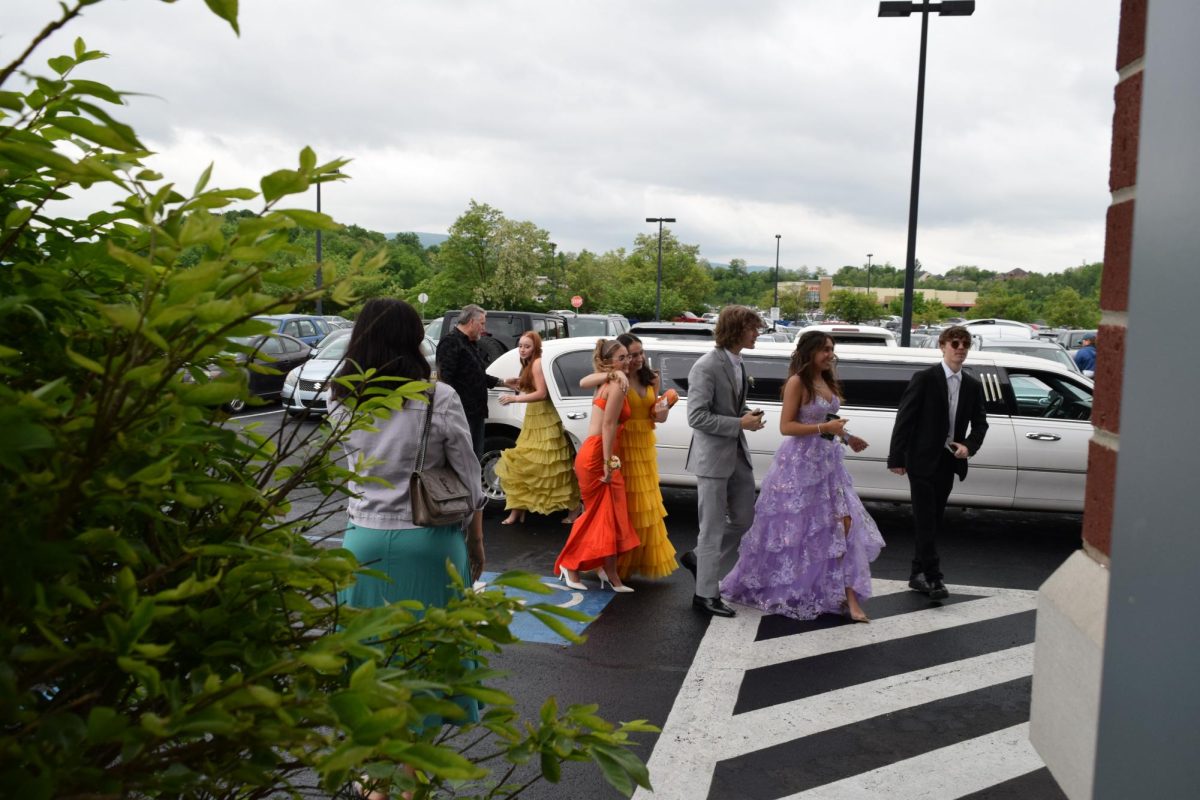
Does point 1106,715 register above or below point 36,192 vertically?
below

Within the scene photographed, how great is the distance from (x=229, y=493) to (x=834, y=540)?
19.5 feet

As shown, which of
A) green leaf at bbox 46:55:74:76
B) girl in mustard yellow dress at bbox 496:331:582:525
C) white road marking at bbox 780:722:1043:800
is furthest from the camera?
girl in mustard yellow dress at bbox 496:331:582:525

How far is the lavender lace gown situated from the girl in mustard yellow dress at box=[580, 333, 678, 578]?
0.89m

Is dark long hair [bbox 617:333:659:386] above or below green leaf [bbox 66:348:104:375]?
below

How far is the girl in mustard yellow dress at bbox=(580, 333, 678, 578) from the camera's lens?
750cm

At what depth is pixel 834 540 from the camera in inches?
261

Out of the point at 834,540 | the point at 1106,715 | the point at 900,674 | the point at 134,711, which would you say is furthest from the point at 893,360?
the point at 134,711

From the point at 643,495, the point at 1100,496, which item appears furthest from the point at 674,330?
the point at 1100,496

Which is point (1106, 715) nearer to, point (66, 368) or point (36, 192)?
point (66, 368)

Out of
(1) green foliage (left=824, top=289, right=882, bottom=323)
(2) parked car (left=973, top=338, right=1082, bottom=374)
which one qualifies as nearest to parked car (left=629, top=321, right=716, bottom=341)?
(2) parked car (left=973, top=338, right=1082, bottom=374)

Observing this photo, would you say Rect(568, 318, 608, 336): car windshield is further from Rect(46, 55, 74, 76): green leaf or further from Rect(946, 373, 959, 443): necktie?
Rect(46, 55, 74, 76): green leaf

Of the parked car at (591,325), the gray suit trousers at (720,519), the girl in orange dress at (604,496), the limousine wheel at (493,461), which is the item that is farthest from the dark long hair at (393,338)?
the parked car at (591,325)

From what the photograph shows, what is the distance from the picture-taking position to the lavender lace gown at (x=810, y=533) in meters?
6.65

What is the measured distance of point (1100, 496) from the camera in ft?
5.24
